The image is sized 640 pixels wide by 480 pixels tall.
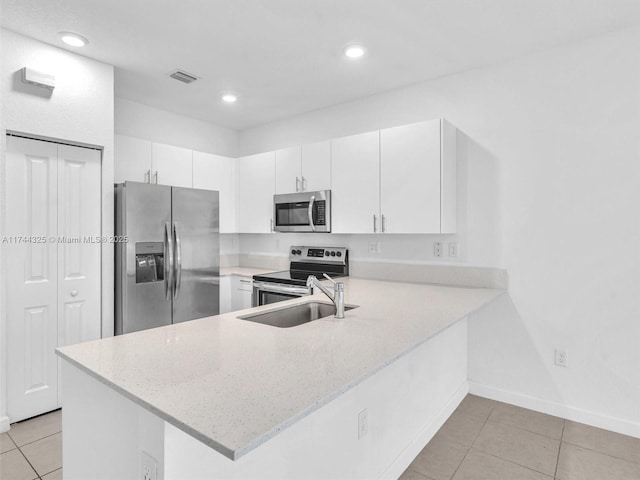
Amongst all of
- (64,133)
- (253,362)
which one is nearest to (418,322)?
(253,362)

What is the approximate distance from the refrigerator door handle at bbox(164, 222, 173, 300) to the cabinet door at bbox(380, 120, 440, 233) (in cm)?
180

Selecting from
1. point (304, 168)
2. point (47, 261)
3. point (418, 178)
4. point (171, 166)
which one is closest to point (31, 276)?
point (47, 261)

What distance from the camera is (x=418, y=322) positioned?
6.01ft

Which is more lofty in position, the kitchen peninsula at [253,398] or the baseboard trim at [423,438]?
the kitchen peninsula at [253,398]

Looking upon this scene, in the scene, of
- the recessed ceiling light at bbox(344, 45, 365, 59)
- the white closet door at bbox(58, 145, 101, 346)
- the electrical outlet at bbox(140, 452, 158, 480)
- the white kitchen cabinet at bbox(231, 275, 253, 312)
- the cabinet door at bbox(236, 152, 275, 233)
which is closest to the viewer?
the electrical outlet at bbox(140, 452, 158, 480)

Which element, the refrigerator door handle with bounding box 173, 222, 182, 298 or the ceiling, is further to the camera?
the refrigerator door handle with bounding box 173, 222, 182, 298

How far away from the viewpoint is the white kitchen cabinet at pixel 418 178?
281cm

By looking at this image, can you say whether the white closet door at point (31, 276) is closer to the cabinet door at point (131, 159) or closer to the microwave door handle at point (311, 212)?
the cabinet door at point (131, 159)

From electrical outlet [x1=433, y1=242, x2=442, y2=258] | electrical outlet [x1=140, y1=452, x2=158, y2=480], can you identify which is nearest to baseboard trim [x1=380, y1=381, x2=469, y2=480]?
electrical outlet [x1=433, y1=242, x2=442, y2=258]

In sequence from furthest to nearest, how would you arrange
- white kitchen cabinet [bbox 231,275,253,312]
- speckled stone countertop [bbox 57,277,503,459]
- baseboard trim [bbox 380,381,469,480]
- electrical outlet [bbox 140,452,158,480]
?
1. white kitchen cabinet [bbox 231,275,253,312]
2. baseboard trim [bbox 380,381,469,480]
3. electrical outlet [bbox 140,452,158,480]
4. speckled stone countertop [bbox 57,277,503,459]

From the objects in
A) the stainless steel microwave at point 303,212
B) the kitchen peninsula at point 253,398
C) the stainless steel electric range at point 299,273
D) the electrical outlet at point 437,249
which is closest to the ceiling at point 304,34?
the stainless steel microwave at point 303,212

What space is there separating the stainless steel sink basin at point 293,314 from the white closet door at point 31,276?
1692 mm

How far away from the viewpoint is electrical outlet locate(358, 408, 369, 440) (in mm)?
1693

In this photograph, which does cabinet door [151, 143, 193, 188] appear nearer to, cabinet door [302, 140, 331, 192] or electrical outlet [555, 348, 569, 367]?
cabinet door [302, 140, 331, 192]
